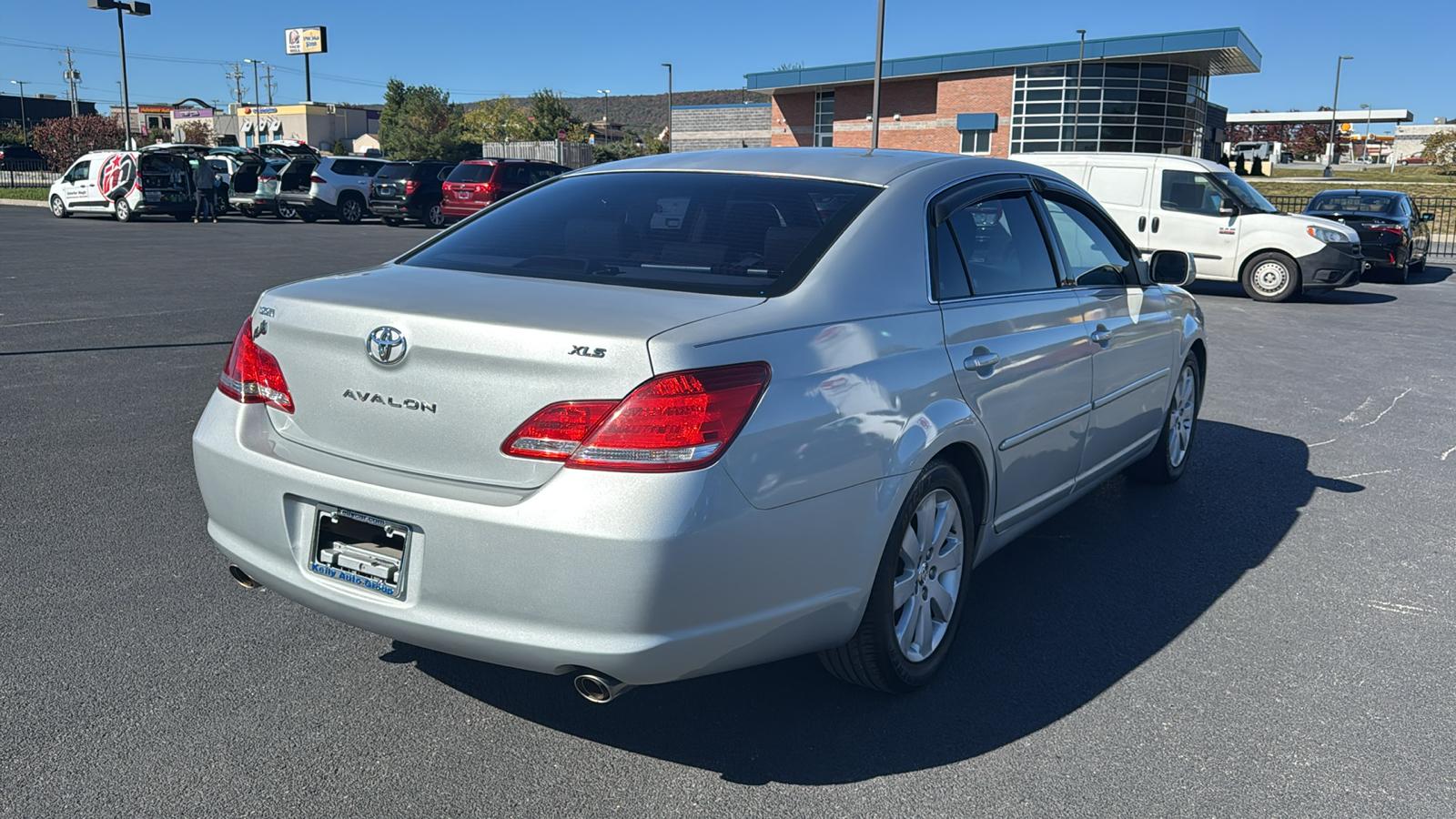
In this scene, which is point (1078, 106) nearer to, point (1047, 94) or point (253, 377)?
point (1047, 94)

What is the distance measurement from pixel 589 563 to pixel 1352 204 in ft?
66.9

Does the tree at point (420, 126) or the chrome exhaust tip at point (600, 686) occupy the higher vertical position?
the tree at point (420, 126)

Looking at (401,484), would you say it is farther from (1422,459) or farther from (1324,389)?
(1324,389)

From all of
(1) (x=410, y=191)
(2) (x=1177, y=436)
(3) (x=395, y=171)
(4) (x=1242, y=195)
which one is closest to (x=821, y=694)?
(2) (x=1177, y=436)

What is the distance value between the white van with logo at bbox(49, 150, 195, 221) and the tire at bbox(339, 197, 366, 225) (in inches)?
152

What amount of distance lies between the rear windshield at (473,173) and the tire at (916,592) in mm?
25323

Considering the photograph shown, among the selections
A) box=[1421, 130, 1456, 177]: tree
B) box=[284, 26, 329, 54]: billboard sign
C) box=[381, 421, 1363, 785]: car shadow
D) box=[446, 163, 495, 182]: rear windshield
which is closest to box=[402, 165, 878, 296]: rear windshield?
box=[381, 421, 1363, 785]: car shadow

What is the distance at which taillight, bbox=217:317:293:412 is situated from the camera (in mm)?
3090

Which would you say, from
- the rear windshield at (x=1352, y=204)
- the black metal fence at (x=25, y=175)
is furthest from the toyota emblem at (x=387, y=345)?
the black metal fence at (x=25, y=175)

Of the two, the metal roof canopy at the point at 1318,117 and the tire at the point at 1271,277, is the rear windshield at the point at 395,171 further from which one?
the metal roof canopy at the point at 1318,117

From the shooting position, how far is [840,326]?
9.86 ft

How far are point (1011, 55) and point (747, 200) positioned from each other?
56866 mm

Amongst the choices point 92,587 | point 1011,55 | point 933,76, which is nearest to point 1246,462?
point 92,587

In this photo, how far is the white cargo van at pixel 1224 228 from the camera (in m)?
15.5
